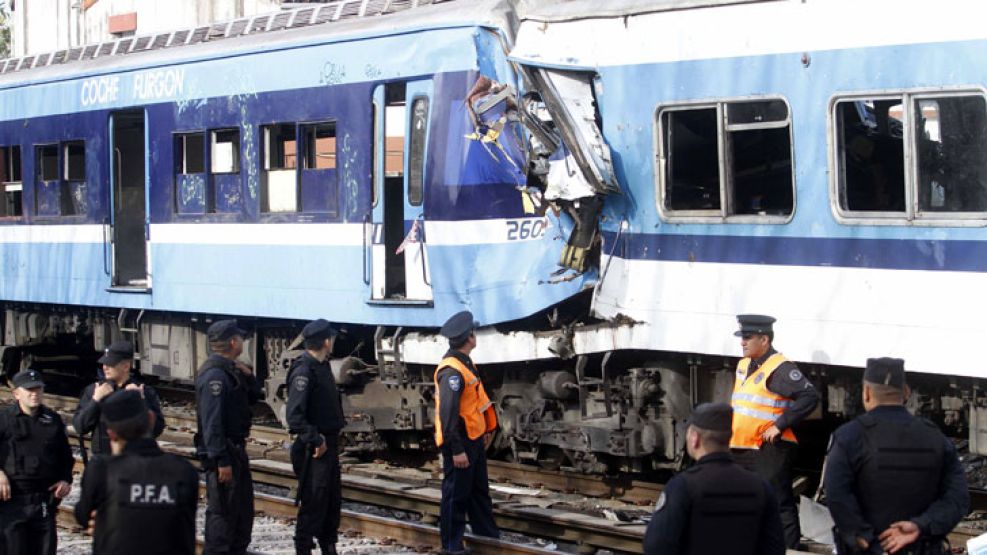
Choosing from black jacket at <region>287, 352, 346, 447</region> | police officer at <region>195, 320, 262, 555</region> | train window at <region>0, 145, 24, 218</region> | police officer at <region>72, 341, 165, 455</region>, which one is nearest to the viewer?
police officer at <region>72, 341, 165, 455</region>

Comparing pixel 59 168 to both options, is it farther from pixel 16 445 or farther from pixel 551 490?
pixel 16 445

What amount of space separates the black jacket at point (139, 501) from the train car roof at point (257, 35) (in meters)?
6.14

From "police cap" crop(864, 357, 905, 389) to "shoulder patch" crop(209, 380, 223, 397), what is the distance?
13.1 feet

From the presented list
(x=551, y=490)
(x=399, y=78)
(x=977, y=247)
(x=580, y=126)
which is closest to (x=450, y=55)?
(x=399, y=78)

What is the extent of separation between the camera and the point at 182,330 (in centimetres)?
1590

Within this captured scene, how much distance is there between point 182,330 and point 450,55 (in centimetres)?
553

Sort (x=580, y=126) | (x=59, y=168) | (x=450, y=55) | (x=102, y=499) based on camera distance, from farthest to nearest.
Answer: (x=59, y=168), (x=450, y=55), (x=580, y=126), (x=102, y=499)

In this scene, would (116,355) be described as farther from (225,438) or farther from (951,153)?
(951,153)

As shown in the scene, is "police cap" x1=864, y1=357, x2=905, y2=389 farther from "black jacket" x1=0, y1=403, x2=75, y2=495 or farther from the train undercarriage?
"black jacket" x1=0, y1=403, x2=75, y2=495

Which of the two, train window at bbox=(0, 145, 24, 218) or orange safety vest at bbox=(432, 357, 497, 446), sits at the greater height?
train window at bbox=(0, 145, 24, 218)

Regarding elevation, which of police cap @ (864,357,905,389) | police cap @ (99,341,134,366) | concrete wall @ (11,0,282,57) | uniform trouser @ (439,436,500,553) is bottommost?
uniform trouser @ (439,436,500,553)

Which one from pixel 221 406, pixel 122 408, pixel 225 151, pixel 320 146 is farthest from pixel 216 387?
pixel 225 151

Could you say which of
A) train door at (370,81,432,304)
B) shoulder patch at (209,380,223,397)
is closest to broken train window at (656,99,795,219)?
train door at (370,81,432,304)

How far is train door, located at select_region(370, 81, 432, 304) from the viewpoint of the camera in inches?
482
